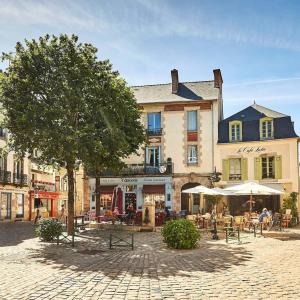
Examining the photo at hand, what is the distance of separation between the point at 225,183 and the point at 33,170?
20162mm

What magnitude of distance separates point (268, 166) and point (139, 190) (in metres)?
9.96

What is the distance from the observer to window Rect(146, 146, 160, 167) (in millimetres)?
31234

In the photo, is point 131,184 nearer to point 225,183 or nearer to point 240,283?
point 225,183

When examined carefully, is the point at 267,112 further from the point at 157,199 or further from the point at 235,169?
the point at 157,199

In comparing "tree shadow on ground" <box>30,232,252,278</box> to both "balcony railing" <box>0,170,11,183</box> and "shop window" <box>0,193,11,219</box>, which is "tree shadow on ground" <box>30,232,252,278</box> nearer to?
"balcony railing" <box>0,170,11,183</box>

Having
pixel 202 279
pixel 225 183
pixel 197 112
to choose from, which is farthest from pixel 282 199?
pixel 202 279

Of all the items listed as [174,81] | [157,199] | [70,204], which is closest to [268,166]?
[157,199]

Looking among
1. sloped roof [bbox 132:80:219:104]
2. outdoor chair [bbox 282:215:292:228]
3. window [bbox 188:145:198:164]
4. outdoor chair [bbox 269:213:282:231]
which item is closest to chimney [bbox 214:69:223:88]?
sloped roof [bbox 132:80:219:104]

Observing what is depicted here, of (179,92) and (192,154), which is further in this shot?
(179,92)

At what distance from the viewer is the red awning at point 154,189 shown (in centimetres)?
3061

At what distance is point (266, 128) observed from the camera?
28500 mm

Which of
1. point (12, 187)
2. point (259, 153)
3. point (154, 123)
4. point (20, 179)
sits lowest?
point (12, 187)

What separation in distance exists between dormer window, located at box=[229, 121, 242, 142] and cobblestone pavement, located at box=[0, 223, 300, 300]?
15411 millimetres

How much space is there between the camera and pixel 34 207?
39.4 metres
